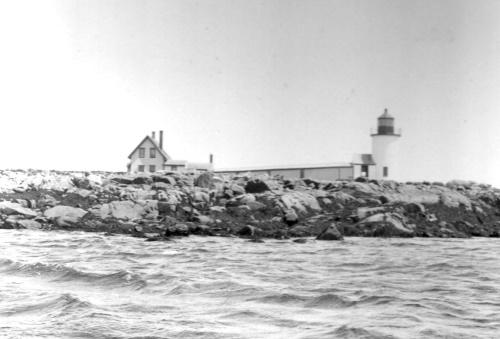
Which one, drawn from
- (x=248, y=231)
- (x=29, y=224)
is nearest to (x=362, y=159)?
Result: (x=248, y=231)

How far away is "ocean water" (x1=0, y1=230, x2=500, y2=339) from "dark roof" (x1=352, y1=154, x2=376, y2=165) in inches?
1094

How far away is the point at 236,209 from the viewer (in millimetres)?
23422

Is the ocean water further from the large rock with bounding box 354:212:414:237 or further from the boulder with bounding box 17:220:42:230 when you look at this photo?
the large rock with bounding box 354:212:414:237

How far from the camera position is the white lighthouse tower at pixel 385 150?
45.0m

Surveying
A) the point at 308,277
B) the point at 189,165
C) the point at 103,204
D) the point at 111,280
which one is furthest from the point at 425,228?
the point at 189,165

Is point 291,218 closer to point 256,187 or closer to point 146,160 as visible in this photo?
point 256,187

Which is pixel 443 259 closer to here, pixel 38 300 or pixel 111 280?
pixel 111 280

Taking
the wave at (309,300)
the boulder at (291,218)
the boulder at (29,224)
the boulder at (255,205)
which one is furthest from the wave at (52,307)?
the boulder at (255,205)

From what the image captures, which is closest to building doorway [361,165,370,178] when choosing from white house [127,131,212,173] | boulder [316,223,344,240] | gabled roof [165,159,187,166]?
white house [127,131,212,173]

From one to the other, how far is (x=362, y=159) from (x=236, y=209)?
23324 millimetres

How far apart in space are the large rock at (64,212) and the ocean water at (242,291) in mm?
4443

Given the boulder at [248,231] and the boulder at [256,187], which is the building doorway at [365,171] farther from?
the boulder at [248,231]

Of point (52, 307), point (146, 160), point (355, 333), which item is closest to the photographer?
point (355, 333)

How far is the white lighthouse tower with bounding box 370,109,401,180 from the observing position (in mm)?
45000
